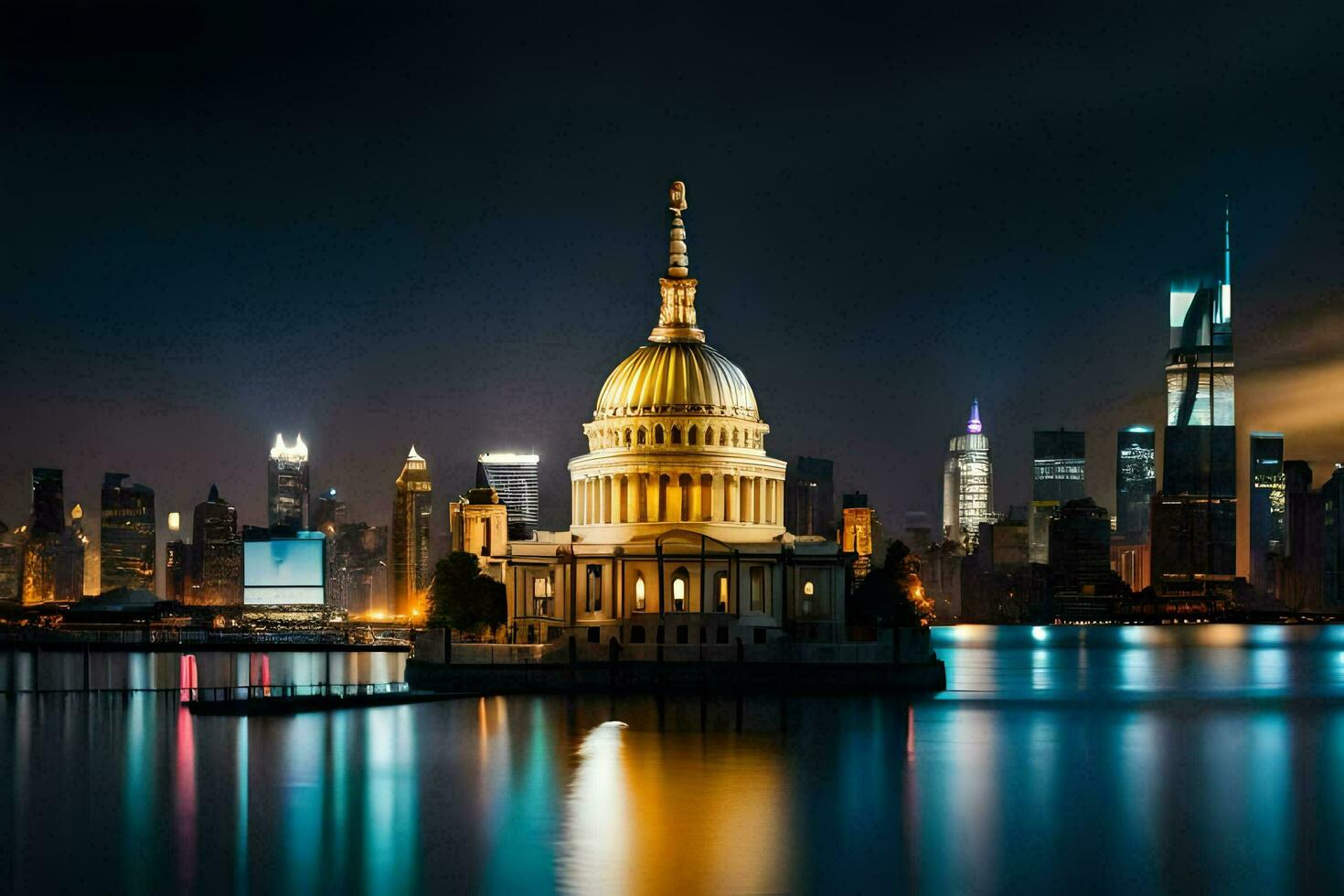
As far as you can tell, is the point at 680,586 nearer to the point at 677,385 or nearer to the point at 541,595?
the point at 541,595

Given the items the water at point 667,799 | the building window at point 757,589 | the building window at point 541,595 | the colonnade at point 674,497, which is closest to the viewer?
the water at point 667,799

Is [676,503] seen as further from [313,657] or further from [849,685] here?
[313,657]

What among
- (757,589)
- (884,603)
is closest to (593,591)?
(757,589)

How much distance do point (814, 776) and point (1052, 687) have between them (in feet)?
220

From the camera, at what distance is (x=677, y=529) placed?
12212cm

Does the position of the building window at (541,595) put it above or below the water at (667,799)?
above

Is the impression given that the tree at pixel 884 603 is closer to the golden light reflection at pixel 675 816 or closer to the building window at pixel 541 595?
the building window at pixel 541 595

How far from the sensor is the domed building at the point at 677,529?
11812 centimetres

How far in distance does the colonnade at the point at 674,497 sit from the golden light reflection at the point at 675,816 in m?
47.4

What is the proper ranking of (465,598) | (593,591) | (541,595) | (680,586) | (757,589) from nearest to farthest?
(593,591) → (465,598) → (680,586) → (757,589) → (541,595)

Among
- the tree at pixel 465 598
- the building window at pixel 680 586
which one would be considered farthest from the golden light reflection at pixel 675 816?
the tree at pixel 465 598

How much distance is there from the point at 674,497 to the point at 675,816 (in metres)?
69.7

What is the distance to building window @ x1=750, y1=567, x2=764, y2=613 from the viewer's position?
121 m

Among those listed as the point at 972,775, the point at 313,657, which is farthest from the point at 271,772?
the point at 313,657
